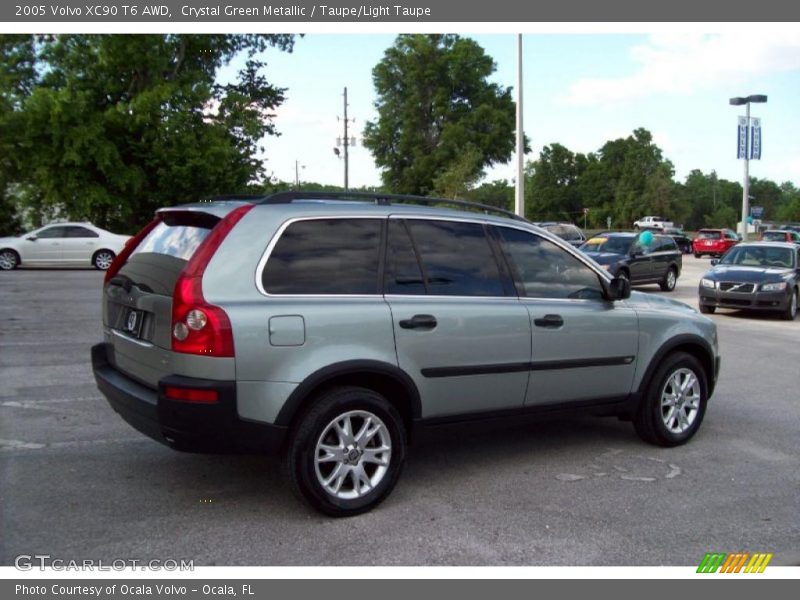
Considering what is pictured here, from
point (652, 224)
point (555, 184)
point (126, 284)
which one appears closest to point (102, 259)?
point (126, 284)

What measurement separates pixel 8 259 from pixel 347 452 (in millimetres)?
22389

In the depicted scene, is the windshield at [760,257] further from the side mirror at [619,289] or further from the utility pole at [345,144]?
the utility pole at [345,144]

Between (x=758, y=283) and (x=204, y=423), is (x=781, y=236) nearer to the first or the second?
(x=758, y=283)

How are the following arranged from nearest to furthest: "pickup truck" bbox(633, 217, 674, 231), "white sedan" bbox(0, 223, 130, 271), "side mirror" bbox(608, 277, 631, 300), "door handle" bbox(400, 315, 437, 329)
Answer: "door handle" bbox(400, 315, 437, 329) < "side mirror" bbox(608, 277, 631, 300) < "white sedan" bbox(0, 223, 130, 271) < "pickup truck" bbox(633, 217, 674, 231)

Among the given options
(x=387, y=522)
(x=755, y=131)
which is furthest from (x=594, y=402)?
(x=755, y=131)

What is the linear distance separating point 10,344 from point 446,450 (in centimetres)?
673

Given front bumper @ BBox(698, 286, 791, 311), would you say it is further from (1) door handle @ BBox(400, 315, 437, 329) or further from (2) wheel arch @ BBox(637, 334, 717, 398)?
(1) door handle @ BBox(400, 315, 437, 329)

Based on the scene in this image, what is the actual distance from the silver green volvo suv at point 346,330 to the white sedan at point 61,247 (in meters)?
20.8

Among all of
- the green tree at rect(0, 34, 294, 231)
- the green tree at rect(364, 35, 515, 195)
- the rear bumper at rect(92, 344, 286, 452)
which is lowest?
the rear bumper at rect(92, 344, 286, 452)

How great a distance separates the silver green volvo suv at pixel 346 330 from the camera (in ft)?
13.3

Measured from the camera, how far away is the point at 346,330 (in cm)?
430

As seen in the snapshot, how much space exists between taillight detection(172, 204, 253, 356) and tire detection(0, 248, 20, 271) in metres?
21.9

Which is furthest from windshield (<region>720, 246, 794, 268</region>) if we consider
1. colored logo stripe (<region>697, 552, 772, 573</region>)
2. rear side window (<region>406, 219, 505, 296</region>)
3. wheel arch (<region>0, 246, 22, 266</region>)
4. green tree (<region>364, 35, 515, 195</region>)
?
green tree (<region>364, 35, 515, 195</region>)

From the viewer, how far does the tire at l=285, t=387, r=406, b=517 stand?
166 inches
